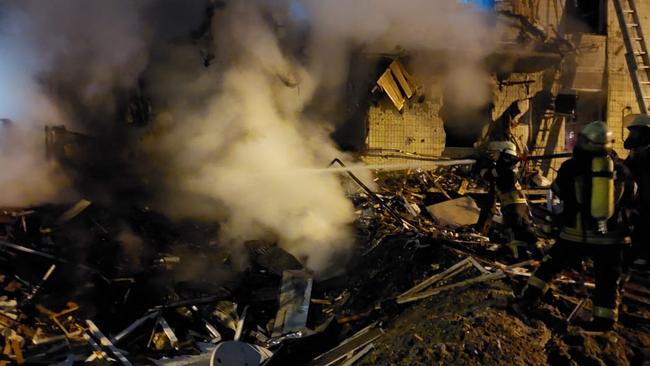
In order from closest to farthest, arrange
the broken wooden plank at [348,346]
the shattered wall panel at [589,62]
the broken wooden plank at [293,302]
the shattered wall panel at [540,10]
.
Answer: the broken wooden plank at [348,346] < the broken wooden plank at [293,302] < the shattered wall panel at [540,10] < the shattered wall panel at [589,62]

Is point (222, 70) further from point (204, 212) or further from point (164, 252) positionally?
point (164, 252)

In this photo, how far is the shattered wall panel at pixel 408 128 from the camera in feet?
37.4

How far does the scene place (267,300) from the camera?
21.0 feet

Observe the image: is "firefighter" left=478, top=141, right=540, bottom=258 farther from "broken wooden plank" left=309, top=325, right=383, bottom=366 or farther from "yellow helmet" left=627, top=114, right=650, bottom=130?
"broken wooden plank" left=309, top=325, right=383, bottom=366

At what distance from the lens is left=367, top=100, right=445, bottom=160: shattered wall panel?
11.4 m

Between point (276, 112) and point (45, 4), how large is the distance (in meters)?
3.90

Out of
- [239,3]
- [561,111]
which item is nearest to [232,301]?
[239,3]

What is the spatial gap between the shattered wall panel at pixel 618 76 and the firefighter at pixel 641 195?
25.4 ft

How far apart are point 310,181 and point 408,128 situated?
4.07 m

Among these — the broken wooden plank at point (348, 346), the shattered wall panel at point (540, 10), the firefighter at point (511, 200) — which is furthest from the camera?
the shattered wall panel at point (540, 10)

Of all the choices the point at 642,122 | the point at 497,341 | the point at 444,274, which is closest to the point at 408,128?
the point at 642,122

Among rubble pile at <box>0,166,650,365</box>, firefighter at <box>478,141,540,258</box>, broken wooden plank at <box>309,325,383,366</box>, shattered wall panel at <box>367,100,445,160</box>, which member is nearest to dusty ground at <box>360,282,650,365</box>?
rubble pile at <box>0,166,650,365</box>

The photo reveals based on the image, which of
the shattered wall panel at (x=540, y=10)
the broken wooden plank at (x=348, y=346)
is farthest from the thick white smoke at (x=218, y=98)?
the shattered wall panel at (x=540, y=10)

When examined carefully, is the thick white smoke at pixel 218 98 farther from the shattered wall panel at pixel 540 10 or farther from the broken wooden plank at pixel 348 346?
the shattered wall panel at pixel 540 10
